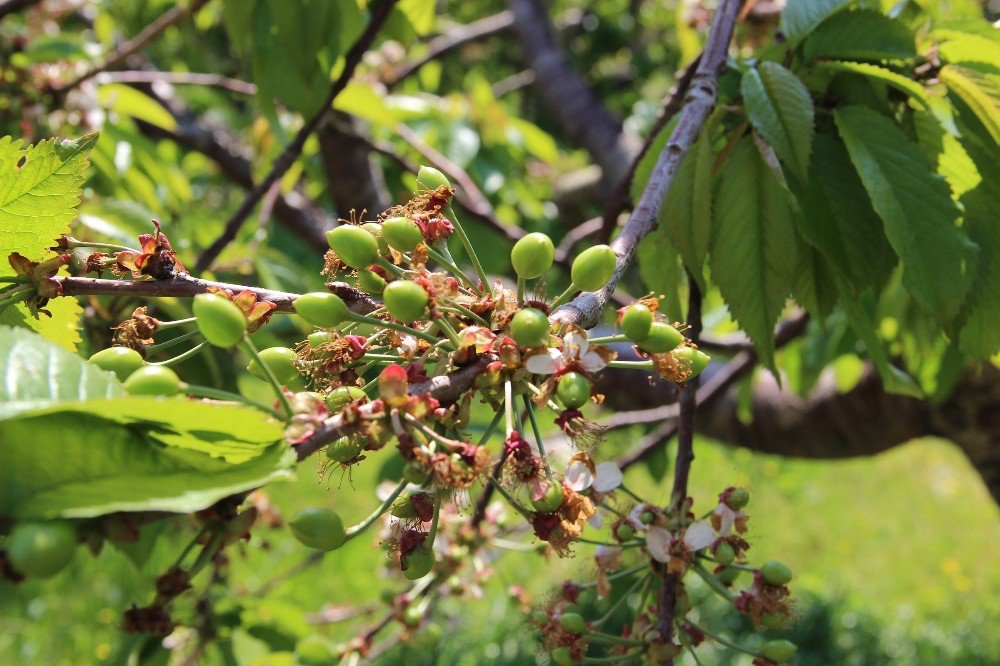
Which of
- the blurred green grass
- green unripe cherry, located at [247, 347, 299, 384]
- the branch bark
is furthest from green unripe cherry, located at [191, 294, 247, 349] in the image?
the branch bark

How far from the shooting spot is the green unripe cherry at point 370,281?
72 cm

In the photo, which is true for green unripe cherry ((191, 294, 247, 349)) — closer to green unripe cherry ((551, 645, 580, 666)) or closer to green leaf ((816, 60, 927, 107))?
Result: green unripe cherry ((551, 645, 580, 666))

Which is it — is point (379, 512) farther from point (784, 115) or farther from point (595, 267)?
point (784, 115)

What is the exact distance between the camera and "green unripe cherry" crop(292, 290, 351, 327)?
665 millimetres

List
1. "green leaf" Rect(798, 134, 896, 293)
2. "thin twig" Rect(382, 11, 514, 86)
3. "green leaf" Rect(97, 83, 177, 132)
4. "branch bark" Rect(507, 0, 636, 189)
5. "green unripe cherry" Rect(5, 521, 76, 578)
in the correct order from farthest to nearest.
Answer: "thin twig" Rect(382, 11, 514, 86)
"branch bark" Rect(507, 0, 636, 189)
"green leaf" Rect(97, 83, 177, 132)
"green leaf" Rect(798, 134, 896, 293)
"green unripe cherry" Rect(5, 521, 76, 578)

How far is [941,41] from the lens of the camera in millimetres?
1096

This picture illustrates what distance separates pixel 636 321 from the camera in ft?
2.22

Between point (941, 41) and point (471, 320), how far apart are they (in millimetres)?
811

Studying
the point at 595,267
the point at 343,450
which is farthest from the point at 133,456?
the point at 595,267

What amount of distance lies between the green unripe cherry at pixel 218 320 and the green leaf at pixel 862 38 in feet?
2.71

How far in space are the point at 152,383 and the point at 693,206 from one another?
0.64 metres

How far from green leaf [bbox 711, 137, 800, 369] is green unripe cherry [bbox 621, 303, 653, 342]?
1.17ft

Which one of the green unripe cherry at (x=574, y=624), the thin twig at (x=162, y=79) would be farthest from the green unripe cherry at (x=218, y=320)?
the thin twig at (x=162, y=79)

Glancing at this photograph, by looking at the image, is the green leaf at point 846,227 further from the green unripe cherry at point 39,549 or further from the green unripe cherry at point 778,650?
the green unripe cherry at point 39,549
